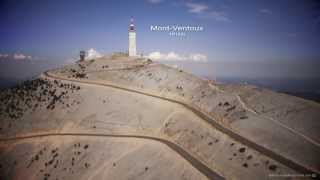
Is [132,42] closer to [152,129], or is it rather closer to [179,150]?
[152,129]

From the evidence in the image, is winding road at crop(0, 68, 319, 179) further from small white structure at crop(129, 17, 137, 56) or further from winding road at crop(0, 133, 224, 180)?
small white structure at crop(129, 17, 137, 56)

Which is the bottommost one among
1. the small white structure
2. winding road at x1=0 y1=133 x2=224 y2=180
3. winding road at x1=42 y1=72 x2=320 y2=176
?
winding road at x1=0 y1=133 x2=224 y2=180

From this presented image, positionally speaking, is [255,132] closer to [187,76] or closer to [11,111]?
[187,76]

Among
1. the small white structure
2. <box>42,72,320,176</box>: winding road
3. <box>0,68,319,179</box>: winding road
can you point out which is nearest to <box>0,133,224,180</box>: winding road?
<box>0,68,319,179</box>: winding road

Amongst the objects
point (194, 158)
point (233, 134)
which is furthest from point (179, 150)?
point (233, 134)

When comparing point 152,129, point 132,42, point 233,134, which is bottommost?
point 152,129

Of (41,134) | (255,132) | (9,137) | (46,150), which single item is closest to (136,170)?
(255,132)

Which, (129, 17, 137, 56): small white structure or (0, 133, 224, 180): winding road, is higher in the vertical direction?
(129, 17, 137, 56): small white structure

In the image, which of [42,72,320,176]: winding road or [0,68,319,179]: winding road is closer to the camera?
[42,72,320,176]: winding road

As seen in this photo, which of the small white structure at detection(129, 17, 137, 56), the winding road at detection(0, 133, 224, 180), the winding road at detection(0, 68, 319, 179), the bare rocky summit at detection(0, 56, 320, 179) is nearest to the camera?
the winding road at detection(0, 68, 319, 179)
